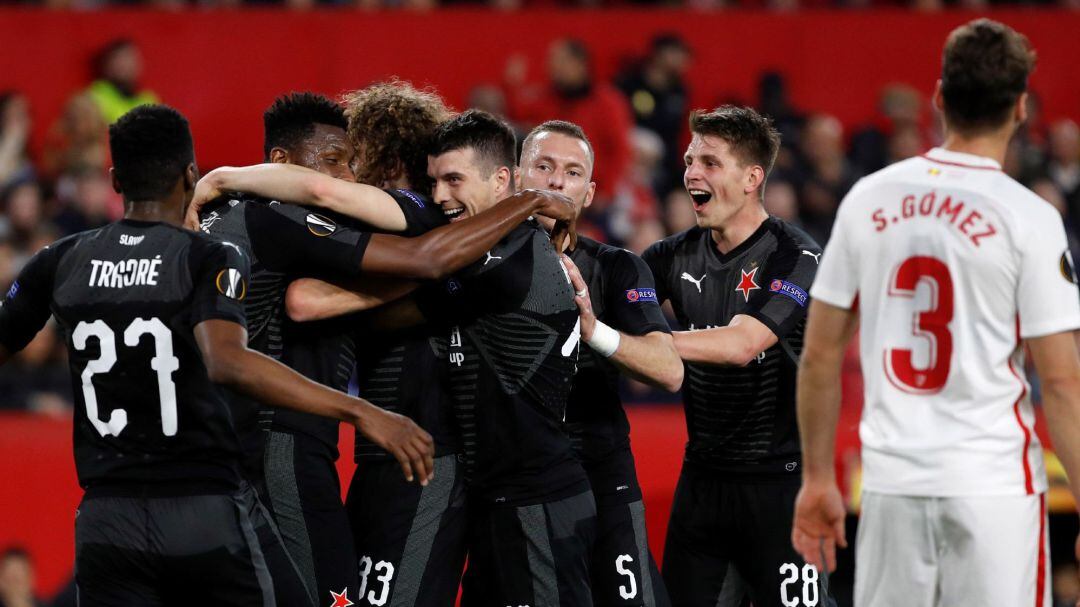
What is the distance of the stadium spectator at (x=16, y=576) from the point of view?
7.74 meters

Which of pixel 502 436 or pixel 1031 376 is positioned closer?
pixel 502 436

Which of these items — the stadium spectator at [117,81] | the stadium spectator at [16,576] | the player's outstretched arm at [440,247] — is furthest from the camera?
the stadium spectator at [117,81]

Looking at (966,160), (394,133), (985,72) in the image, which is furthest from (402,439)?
(985,72)

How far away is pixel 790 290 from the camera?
5.78 metres

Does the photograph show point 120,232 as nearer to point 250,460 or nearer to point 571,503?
point 250,460

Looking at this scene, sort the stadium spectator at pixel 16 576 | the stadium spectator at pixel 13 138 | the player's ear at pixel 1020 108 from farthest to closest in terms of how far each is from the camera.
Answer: the stadium spectator at pixel 13 138 → the stadium spectator at pixel 16 576 → the player's ear at pixel 1020 108

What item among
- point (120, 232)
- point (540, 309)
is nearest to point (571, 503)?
point (540, 309)

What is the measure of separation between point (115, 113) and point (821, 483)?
861cm

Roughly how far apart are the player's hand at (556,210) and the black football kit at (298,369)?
2.04 feet

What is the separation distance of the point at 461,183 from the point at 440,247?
468 millimetres

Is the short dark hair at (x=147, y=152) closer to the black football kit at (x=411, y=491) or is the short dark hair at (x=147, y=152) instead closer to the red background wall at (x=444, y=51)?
the black football kit at (x=411, y=491)

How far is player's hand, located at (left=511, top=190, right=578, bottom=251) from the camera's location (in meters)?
5.00

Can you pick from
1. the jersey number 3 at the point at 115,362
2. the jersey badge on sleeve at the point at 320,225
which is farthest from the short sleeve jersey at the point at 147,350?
the jersey badge on sleeve at the point at 320,225

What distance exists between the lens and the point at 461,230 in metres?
4.84
